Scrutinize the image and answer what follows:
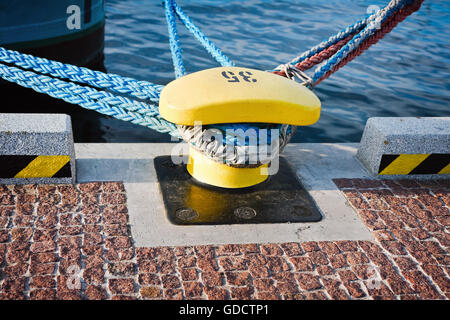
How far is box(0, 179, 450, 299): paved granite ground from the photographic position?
8.61 ft

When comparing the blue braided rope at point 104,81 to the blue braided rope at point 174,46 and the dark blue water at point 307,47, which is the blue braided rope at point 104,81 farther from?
the dark blue water at point 307,47

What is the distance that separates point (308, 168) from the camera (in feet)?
13.0

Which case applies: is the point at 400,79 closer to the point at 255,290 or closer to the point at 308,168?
the point at 308,168

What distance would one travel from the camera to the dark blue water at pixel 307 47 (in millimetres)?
6883

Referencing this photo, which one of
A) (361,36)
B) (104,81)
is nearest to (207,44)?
(104,81)

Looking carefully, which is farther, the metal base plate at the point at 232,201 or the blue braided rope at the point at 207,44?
the blue braided rope at the point at 207,44

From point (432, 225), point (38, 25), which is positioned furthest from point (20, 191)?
point (38, 25)

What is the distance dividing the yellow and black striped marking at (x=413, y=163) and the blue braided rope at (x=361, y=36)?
82cm

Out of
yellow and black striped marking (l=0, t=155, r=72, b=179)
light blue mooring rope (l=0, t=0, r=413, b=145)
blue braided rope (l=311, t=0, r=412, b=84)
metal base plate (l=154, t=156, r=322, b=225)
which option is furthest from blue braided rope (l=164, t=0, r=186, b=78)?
yellow and black striped marking (l=0, t=155, r=72, b=179)

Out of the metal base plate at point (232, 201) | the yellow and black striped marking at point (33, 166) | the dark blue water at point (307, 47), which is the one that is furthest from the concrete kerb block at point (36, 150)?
the dark blue water at point (307, 47)

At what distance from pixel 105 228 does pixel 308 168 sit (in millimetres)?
1737

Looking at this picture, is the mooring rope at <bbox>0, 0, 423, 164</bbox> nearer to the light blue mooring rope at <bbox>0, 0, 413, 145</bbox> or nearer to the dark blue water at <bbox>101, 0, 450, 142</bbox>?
the light blue mooring rope at <bbox>0, 0, 413, 145</bbox>

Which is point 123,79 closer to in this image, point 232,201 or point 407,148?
point 232,201

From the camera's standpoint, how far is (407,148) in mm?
3811
